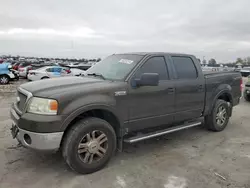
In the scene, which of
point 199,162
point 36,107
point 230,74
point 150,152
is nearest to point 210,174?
point 199,162

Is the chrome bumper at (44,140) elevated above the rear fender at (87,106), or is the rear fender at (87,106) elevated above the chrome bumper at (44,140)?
the rear fender at (87,106)

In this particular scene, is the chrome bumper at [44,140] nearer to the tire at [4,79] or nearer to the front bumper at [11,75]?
the tire at [4,79]

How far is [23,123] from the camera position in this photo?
3.32 m

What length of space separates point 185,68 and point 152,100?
1.25 metres

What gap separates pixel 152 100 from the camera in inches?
167

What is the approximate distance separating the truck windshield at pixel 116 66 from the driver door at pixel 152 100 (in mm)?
184

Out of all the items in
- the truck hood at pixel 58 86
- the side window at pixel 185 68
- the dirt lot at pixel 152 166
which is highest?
the side window at pixel 185 68

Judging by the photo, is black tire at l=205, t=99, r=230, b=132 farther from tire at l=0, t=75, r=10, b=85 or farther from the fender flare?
tire at l=0, t=75, r=10, b=85

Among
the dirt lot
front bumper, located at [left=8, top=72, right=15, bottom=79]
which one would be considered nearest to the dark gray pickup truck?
the dirt lot

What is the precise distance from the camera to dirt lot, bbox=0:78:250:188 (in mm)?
3355

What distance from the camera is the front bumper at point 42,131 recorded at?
321cm

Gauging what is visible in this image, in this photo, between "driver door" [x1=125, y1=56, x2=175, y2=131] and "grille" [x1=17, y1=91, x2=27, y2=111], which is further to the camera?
"driver door" [x1=125, y1=56, x2=175, y2=131]

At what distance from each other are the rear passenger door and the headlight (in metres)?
2.38


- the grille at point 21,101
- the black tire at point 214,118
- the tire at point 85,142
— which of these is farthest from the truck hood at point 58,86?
the black tire at point 214,118
